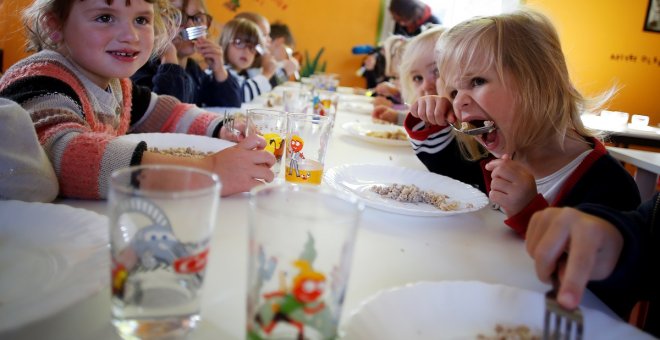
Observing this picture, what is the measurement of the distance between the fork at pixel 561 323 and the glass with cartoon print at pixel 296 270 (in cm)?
23

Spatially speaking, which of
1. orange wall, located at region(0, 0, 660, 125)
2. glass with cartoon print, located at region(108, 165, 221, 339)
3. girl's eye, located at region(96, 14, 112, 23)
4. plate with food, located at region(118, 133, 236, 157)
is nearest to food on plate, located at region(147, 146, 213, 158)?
plate with food, located at region(118, 133, 236, 157)

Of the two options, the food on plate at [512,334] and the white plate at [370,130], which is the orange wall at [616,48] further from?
the food on plate at [512,334]

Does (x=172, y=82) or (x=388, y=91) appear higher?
(x=172, y=82)

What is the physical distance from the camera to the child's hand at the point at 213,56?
1.98m

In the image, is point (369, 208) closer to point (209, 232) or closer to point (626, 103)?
point (209, 232)

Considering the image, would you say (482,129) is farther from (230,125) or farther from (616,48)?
(616,48)

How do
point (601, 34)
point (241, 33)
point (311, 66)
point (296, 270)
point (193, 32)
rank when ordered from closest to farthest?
point (296, 270) < point (193, 32) < point (241, 33) < point (601, 34) < point (311, 66)

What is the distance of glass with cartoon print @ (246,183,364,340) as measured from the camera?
37 cm

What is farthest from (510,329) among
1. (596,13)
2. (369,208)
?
(596,13)

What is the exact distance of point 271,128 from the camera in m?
0.93


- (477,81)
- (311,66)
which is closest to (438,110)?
(477,81)

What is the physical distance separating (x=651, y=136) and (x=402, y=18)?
235cm

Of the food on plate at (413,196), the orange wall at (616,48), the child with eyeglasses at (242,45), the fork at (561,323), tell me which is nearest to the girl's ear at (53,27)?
the food on plate at (413,196)

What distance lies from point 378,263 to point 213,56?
1666 millimetres
